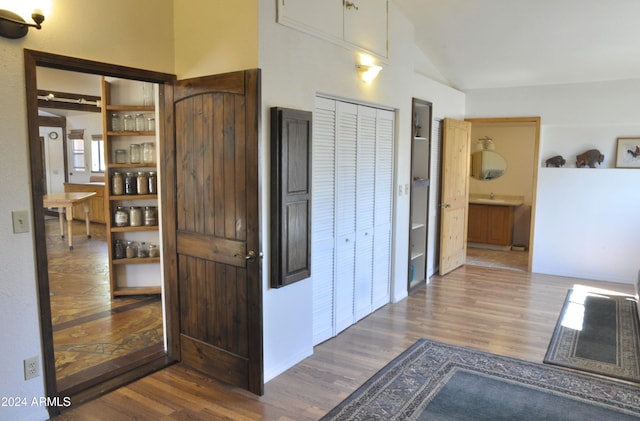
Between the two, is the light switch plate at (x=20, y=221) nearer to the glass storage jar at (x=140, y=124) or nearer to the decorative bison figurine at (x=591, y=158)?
the glass storage jar at (x=140, y=124)

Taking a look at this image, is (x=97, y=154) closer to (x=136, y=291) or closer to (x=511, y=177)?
(x=136, y=291)

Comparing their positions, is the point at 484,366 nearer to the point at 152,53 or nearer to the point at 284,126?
the point at 284,126

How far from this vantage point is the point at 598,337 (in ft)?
12.9

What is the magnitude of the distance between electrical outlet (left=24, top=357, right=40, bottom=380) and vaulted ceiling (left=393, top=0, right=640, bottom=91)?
4.29 meters

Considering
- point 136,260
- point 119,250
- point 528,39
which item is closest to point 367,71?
point 528,39

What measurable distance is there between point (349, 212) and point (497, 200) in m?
4.81

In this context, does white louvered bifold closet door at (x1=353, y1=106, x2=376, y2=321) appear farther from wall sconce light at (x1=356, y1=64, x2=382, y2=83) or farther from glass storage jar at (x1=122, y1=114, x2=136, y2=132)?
glass storage jar at (x1=122, y1=114, x2=136, y2=132)

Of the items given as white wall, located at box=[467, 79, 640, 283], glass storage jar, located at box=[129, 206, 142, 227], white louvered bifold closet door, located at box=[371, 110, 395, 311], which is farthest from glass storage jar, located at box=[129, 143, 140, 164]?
white wall, located at box=[467, 79, 640, 283]

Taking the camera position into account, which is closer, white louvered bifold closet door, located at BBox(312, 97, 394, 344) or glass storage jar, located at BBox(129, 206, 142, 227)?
white louvered bifold closet door, located at BBox(312, 97, 394, 344)

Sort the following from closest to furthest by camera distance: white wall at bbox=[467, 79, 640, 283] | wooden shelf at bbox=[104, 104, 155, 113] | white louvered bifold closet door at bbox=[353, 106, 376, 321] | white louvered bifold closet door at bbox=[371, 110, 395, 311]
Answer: white louvered bifold closet door at bbox=[353, 106, 376, 321], white louvered bifold closet door at bbox=[371, 110, 395, 311], wooden shelf at bbox=[104, 104, 155, 113], white wall at bbox=[467, 79, 640, 283]

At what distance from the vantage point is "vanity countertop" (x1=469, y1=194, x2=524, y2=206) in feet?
24.9

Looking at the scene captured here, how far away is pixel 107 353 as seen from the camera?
354cm

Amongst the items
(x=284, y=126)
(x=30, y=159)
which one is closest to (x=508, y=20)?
(x=284, y=126)

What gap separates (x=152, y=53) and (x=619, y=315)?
15.9 feet
